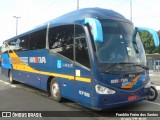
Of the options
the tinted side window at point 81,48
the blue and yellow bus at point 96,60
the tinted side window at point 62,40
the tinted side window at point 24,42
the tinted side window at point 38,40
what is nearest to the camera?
the blue and yellow bus at point 96,60

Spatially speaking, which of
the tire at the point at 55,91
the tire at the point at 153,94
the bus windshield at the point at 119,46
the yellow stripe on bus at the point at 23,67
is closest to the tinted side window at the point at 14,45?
the yellow stripe on bus at the point at 23,67

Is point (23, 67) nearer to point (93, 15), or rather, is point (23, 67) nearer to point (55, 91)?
point (55, 91)

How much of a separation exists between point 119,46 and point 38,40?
5253 millimetres

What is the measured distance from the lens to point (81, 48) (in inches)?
328

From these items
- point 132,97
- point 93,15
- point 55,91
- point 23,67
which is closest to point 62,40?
point 93,15

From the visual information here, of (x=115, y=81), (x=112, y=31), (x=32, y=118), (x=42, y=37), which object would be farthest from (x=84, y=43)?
(x=42, y=37)

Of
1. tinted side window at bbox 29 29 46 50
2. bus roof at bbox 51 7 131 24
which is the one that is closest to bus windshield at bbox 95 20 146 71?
bus roof at bbox 51 7 131 24

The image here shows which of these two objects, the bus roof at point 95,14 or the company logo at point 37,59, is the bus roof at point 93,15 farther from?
the company logo at point 37,59

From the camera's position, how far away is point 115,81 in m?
7.76

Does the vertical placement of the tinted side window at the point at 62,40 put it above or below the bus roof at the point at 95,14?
below

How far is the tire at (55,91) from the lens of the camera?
10242 millimetres

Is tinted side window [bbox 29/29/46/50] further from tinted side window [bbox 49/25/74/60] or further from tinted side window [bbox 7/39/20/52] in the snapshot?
tinted side window [bbox 7/39/20/52]

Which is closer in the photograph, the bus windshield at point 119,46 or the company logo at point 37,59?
the bus windshield at point 119,46

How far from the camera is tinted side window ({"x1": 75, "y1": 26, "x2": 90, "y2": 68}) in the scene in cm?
804
